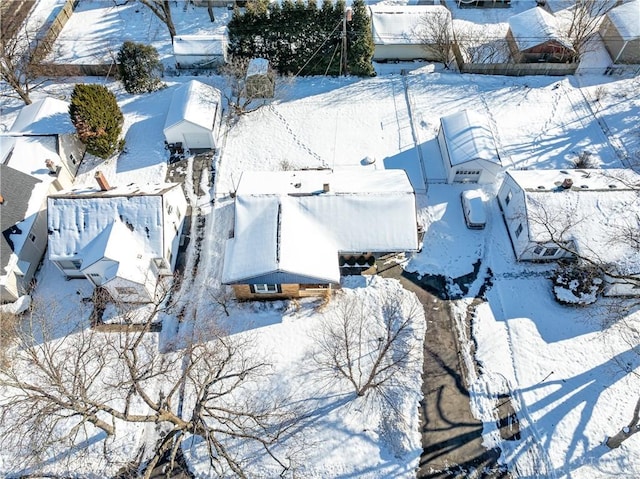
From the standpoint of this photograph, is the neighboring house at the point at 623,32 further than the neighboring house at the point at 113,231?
Result: Yes

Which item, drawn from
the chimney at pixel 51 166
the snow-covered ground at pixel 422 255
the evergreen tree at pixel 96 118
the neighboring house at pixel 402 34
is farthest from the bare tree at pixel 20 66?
the neighboring house at pixel 402 34

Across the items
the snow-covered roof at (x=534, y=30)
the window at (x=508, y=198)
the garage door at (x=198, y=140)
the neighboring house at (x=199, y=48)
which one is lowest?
the window at (x=508, y=198)

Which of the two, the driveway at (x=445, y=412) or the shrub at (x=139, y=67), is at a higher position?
the shrub at (x=139, y=67)

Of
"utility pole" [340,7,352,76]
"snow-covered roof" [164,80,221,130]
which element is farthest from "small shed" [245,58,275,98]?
"utility pole" [340,7,352,76]

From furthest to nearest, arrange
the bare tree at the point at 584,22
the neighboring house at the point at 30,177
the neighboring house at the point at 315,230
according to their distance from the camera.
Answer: the bare tree at the point at 584,22 < the neighboring house at the point at 30,177 < the neighboring house at the point at 315,230

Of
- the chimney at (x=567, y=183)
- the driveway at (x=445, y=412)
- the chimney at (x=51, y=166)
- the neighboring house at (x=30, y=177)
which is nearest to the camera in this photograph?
the driveway at (x=445, y=412)

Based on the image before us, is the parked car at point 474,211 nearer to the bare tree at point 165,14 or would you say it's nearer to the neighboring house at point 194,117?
the neighboring house at point 194,117

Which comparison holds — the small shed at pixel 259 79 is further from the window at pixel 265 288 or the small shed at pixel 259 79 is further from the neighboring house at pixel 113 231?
the window at pixel 265 288

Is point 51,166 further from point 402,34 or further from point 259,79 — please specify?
point 402,34
